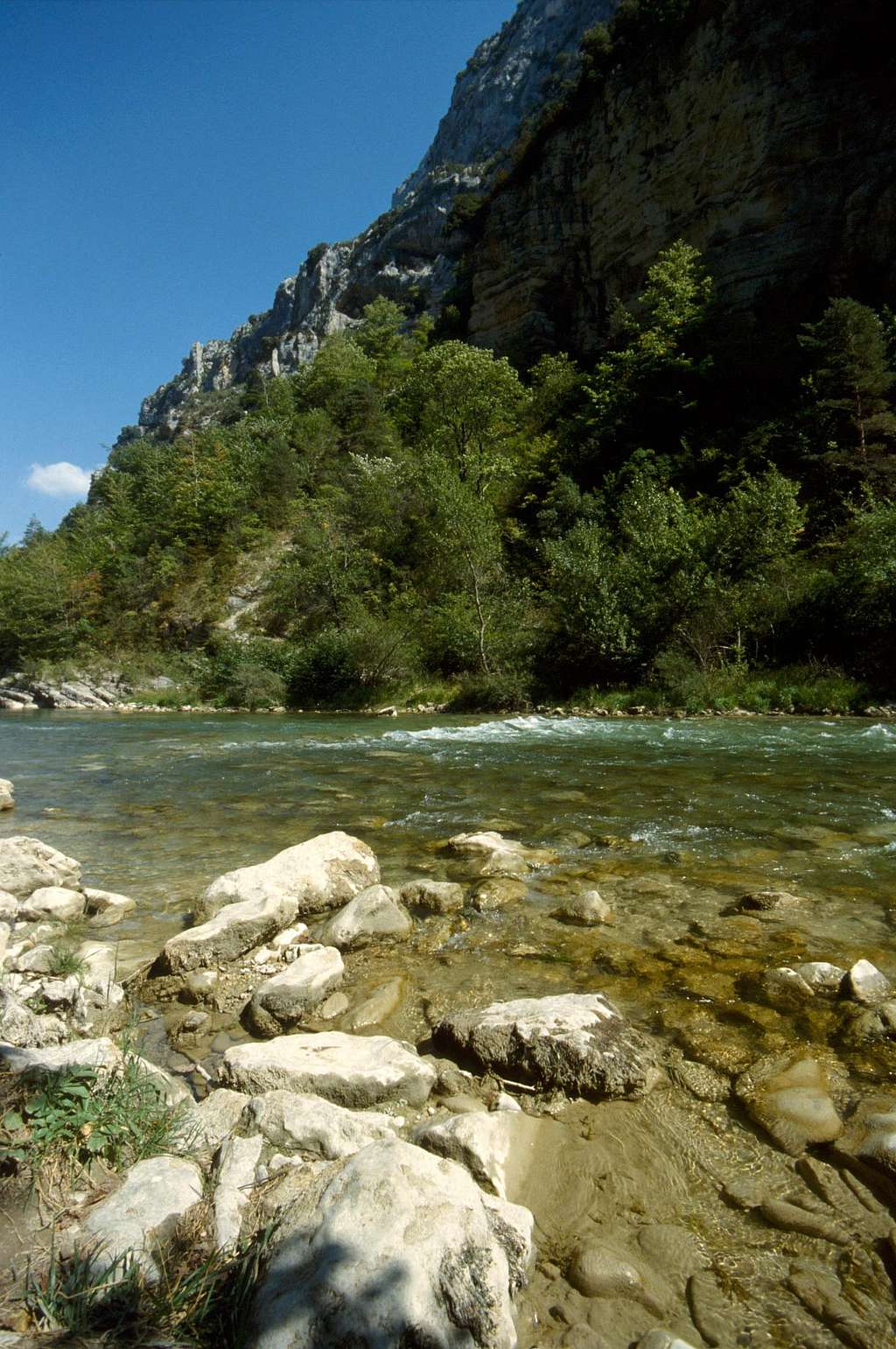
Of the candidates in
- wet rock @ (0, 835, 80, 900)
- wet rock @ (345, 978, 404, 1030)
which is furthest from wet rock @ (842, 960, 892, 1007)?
wet rock @ (0, 835, 80, 900)

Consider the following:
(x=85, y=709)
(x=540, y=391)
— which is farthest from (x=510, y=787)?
(x=540, y=391)

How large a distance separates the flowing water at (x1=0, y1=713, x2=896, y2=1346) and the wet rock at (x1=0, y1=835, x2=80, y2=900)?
0.38 meters

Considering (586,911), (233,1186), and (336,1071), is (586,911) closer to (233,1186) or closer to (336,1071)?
(336,1071)

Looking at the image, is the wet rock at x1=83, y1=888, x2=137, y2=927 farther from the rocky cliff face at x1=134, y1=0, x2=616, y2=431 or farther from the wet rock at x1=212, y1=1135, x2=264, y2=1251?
the rocky cliff face at x1=134, y1=0, x2=616, y2=431

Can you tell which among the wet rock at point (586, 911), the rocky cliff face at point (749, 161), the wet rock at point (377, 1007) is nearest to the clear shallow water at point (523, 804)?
the wet rock at point (586, 911)

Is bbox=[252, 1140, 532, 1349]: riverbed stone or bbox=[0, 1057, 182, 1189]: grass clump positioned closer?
bbox=[252, 1140, 532, 1349]: riverbed stone

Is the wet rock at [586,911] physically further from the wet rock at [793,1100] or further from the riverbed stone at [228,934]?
the riverbed stone at [228,934]

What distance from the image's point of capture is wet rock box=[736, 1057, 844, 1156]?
2.46 metres

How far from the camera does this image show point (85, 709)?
30.0m

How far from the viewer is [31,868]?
5.12m

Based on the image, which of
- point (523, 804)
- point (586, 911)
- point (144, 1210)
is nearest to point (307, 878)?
point (586, 911)

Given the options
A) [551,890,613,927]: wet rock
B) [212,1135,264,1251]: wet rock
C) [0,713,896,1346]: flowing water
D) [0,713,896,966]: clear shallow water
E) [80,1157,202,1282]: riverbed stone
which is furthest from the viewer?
[0,713,896,966]: clear shallow water

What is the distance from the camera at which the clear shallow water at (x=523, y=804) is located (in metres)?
5.49

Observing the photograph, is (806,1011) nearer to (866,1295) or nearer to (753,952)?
(753,952)
